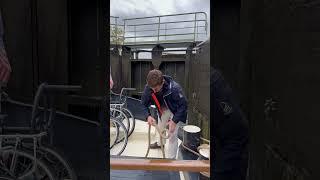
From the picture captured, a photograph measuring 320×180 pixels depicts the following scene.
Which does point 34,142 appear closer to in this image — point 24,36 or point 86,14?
point 24,36

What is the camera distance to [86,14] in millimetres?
2402

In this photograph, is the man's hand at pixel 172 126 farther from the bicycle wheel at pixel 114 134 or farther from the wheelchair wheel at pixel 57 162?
the wheelchair wheel at pixel 57 162

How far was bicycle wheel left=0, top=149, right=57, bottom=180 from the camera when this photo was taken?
2139 millimetres
